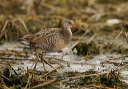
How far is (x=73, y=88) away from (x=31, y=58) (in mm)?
2511

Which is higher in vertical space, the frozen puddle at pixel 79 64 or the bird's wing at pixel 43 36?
the bird's wing at pixel 43 36

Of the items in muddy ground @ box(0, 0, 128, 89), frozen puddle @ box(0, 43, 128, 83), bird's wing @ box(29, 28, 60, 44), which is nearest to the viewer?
muddy ground @ box(0, 0, 128, 89)

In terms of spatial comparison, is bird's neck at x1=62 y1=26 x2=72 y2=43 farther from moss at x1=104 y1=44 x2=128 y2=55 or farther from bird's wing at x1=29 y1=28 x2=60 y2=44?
moss at x1=104 y1=44 x2=128 y2=55

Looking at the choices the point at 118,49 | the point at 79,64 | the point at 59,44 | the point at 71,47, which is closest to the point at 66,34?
the point at 59,44

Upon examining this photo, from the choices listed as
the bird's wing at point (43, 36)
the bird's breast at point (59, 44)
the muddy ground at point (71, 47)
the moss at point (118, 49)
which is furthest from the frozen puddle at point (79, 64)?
the bird's wing at point (43, 36)

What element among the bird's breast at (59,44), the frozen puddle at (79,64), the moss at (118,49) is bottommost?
the frozen puddle at (79,64)

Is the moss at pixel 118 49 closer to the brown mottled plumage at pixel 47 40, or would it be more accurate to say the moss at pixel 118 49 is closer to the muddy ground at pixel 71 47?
the muddy ground at pixel 71 47

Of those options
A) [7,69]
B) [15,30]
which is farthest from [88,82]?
[15,30]

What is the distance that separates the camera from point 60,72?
6512 millimetres

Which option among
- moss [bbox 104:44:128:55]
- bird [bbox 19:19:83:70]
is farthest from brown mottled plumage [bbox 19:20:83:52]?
moss [bbox 104:44:128:55]

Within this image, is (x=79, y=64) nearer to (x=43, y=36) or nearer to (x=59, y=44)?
(x=59, y=44)

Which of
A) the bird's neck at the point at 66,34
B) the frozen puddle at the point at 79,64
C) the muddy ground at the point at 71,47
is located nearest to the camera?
the muddy ground at the point at 71,47

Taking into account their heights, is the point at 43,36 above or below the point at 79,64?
above

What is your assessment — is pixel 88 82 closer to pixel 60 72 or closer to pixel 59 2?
pixel 60 72
